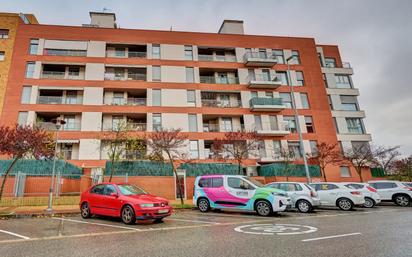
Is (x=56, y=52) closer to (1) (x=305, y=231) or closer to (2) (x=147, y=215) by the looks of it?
(2) (x=147, y=215)

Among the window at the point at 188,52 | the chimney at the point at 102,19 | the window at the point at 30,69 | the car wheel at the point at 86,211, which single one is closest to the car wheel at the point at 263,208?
the car wheel at the point at 86,211

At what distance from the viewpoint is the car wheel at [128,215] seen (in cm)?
857

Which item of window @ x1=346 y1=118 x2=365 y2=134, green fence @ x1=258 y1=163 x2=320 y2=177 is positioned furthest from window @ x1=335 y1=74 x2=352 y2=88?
green fence @ x1=258 y1=163 x2=320 y2=177

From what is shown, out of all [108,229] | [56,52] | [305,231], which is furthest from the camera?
[56,52]

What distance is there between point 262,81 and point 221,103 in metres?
5.98

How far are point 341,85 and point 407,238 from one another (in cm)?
3395

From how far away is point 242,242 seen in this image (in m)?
5.80

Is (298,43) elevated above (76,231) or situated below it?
above

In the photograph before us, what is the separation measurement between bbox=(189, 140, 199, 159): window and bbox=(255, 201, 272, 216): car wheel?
1606 centimetres

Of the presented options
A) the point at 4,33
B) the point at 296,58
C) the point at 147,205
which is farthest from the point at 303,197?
the point at 4,33

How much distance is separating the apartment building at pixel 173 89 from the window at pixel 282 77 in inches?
5.6

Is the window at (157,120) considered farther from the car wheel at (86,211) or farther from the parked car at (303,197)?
the parked car at (303,197)

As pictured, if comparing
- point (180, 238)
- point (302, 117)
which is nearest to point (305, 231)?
point (180, 238)

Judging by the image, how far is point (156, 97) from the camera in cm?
2864
